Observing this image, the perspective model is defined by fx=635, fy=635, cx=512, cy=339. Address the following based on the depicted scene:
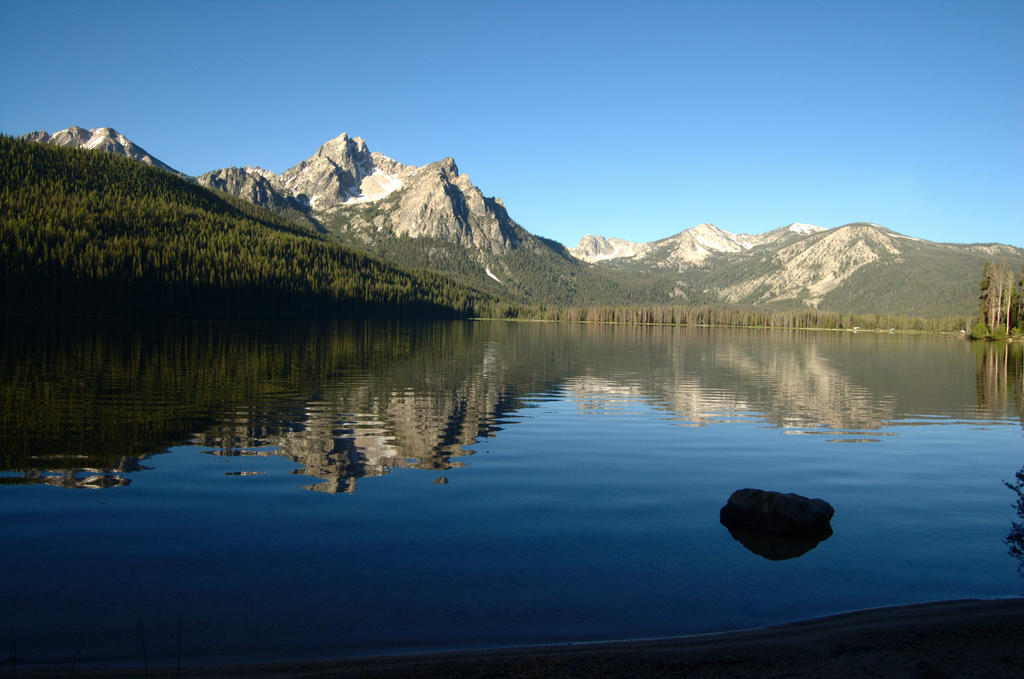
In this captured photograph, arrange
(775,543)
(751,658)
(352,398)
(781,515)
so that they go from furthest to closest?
1. (352,398)
2. (781,515)
3. (775,543)
4. (751,658)

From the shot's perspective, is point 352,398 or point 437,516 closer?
point 437,516

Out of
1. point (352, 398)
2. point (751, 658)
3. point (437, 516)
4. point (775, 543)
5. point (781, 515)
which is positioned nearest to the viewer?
point (751, 658)

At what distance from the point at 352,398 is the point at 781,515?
32.1 meters

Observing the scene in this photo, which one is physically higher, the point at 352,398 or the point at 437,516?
the point at 352,398

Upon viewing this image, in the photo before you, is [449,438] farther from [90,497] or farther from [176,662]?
[176,662]

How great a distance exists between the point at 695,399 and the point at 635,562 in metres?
37.7

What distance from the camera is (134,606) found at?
13148 mm

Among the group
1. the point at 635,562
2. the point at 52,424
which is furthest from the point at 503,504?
the point at 52,424

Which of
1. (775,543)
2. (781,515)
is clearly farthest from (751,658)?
(781,515)

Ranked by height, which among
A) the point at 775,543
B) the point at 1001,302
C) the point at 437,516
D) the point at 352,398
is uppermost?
the point at 1001,302

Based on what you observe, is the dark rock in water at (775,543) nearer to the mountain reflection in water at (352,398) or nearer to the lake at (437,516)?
the lake at (437,516)

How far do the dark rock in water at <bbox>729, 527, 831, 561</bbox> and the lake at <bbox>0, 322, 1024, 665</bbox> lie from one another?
0.93 feet

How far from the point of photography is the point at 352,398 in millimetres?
44719

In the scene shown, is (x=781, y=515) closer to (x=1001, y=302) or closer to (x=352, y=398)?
(x=352, y=398)
